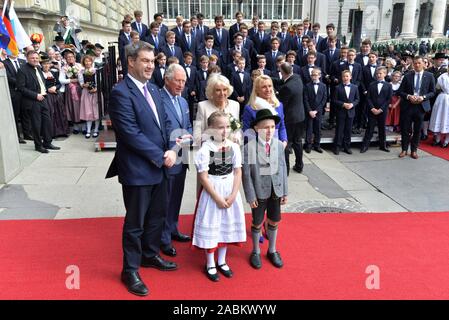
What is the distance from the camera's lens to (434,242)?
4.45m

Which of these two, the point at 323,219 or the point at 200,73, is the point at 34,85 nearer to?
the point at 200,73

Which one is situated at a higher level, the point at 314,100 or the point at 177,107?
the point at 177,107

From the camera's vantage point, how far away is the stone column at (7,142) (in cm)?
597

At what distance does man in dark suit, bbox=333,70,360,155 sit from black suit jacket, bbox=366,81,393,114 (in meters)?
0.35

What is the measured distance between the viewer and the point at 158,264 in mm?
3738

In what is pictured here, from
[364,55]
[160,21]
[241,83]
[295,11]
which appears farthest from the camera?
[295,11]

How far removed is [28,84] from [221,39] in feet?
16.7

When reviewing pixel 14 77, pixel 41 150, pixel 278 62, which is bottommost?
pixel 41 150

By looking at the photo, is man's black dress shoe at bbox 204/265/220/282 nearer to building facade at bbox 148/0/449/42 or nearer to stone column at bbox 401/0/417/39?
stone column at bbox 401/0/417/39

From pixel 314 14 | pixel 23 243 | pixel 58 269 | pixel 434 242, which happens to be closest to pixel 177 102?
pixel 58 269

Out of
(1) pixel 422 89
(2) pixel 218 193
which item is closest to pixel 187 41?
(1) pixel 422 89

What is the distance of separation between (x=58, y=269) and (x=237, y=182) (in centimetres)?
191

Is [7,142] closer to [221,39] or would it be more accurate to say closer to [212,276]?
[212,276]

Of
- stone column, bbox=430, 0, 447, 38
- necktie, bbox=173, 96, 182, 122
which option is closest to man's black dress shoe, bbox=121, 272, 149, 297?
necktie, bbox=173, 96, 182, 122
